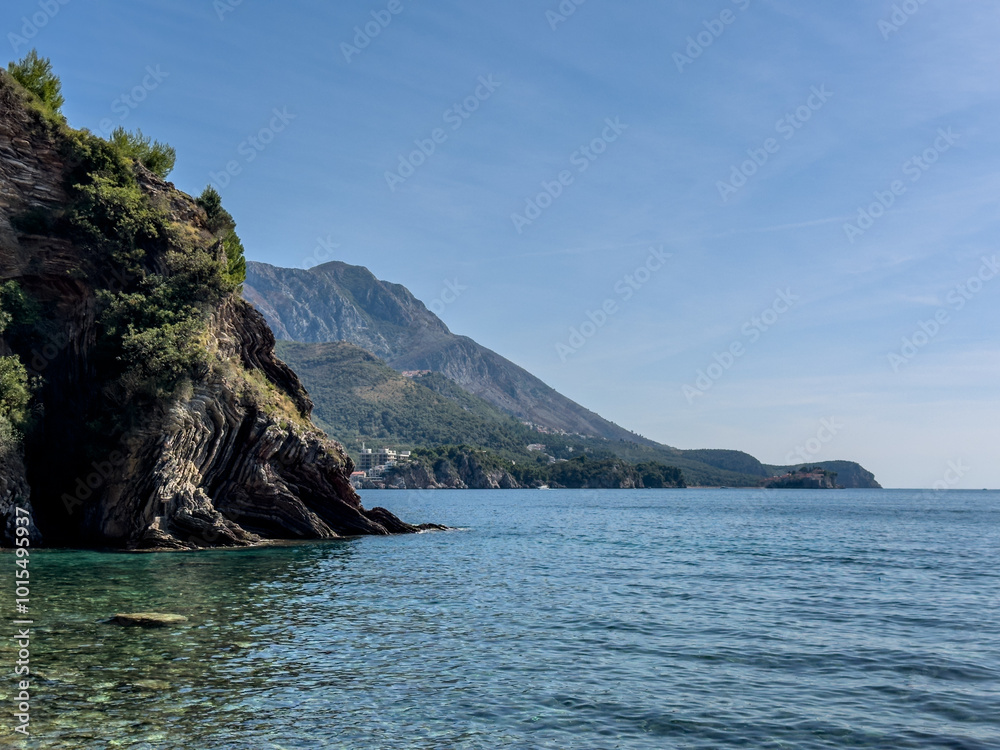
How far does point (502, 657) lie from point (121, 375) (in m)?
33.4

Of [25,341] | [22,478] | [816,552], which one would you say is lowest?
[816,552]

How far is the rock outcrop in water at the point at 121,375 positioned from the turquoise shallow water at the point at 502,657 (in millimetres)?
6518

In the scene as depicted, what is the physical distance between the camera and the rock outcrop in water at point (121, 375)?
134 ft

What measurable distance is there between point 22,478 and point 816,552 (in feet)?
164

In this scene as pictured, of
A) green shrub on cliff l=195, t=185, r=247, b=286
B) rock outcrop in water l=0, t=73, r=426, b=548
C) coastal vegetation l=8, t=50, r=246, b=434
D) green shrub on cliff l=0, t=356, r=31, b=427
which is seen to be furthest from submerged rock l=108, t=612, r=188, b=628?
green shrub on cliff l=195, t=185, r=247, b=286

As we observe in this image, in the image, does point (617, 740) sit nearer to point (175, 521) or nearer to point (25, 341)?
point (175, 521)

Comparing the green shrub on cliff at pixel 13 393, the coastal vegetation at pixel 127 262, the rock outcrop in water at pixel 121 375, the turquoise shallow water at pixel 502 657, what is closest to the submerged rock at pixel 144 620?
the turquoise shallow water at pixel 502 657

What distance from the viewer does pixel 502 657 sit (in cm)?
1803

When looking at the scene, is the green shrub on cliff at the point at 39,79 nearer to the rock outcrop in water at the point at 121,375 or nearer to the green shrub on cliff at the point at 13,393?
the rock outcrop in water at the point at 121,375

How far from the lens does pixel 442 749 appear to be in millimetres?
11906

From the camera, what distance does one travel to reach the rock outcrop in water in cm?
4072

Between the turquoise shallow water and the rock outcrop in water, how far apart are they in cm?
652

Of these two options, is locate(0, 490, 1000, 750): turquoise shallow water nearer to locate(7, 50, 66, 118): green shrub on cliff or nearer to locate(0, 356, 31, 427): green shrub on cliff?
locate(0, 356, 31, 427): green shrub on cliff

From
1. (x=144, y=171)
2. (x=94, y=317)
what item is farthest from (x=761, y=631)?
(x=144, y=171)
